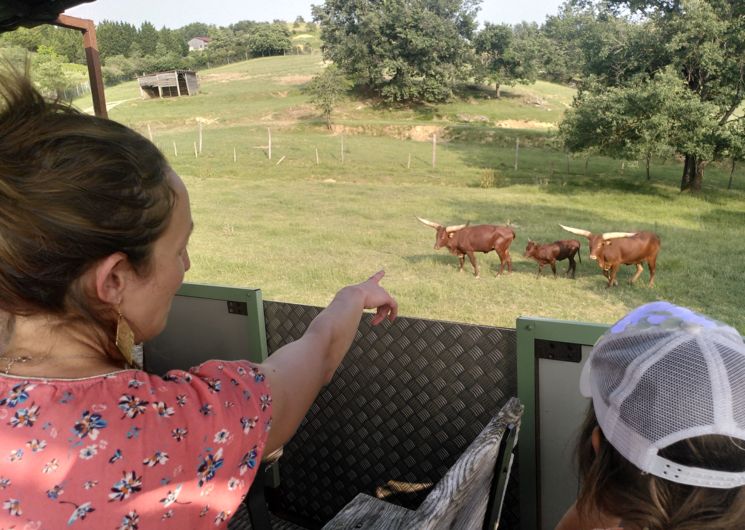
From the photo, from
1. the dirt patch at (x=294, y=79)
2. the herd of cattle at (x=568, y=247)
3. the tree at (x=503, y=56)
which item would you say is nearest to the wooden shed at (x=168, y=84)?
the dirt patch at (x=294, y=79)

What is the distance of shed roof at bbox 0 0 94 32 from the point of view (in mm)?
1695

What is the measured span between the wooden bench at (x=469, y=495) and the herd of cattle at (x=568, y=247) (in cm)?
549

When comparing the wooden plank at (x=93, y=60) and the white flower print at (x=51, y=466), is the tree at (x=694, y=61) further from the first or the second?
the white flower print at (x=51, y=466)

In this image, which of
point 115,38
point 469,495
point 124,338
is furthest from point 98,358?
point 115,38

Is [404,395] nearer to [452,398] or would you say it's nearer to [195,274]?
[452,398]

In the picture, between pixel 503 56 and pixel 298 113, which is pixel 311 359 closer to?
pixel 298 113

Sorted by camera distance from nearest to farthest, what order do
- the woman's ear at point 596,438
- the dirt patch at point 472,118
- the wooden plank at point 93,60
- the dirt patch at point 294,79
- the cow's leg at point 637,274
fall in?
the woman's ear at point 596,438 < the wooden plank at point 93,60 < the cow's leg at point 637,274 < the dirt patch at point 472,118 < the dirt patch at point 294,79

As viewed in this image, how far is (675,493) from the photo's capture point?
0.74m

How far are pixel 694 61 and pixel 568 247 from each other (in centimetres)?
975

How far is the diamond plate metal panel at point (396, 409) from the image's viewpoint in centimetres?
137

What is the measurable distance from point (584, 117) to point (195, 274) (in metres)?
10.0

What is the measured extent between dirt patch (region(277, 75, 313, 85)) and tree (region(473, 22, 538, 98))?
10.5 metres

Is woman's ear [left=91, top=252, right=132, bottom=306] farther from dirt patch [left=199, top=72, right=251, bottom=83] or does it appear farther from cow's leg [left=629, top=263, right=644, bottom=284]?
dirt patch [left=199, top=72, right=251, bottom=83]

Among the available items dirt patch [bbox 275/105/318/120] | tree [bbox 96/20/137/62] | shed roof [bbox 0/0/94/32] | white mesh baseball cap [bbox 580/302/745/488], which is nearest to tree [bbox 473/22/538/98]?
dirt patch [bbox 275/105/318/120]
